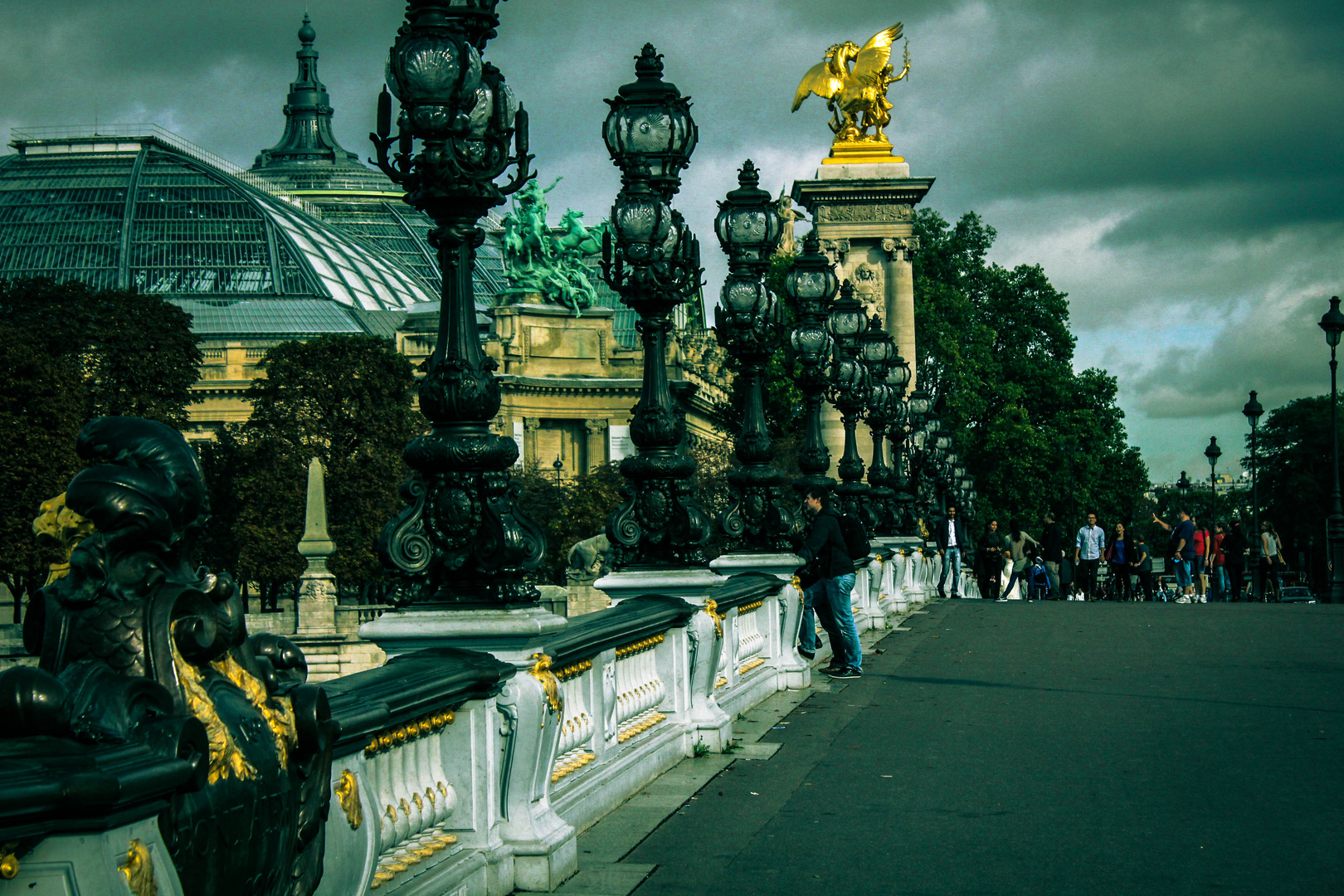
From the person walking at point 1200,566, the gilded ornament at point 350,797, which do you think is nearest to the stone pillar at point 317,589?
the person walking at point 1200,566

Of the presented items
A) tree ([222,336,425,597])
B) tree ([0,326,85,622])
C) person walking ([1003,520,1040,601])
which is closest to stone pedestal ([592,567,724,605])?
person walking ([1003,520,1040,601])

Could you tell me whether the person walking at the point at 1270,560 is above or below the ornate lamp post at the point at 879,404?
below

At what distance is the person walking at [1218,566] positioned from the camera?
37.1 m

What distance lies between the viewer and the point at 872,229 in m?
56.8

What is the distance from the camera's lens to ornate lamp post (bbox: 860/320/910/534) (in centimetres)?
2672

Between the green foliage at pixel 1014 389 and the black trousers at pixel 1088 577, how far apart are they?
93.5 ft

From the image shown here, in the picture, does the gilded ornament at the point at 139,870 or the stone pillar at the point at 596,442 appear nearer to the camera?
the gilded ornament at the point at 139,870

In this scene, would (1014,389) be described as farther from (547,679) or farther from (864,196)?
(547,679)

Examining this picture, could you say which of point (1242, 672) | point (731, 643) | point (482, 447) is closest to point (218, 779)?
point (482, 447)

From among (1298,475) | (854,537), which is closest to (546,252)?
(1298,475)

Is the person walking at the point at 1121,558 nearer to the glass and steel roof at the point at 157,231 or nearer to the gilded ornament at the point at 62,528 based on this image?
the gilded ornament at the point at 62,528

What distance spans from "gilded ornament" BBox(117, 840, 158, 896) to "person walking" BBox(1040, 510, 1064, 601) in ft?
123

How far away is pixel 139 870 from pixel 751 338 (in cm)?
1272

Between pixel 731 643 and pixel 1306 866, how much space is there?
5.83 m
